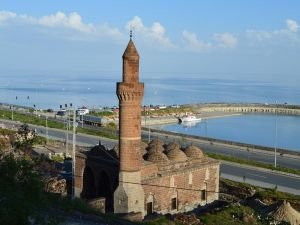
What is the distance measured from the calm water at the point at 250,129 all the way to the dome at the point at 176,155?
153 feet

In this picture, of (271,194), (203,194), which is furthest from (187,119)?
(203,194)

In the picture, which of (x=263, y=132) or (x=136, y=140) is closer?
(x=136, y=140)

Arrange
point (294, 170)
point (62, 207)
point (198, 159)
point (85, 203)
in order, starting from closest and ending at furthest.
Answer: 1. point (62, 207)
2. point (85, 203)
3. point (198, 159)
4. point (294, 170)

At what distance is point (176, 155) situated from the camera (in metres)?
27.5

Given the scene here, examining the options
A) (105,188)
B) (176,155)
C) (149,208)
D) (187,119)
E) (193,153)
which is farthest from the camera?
(187,119)

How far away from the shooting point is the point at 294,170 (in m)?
38.2

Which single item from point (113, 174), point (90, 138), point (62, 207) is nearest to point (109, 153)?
point (113, 174)

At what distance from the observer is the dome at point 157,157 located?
26297 mm

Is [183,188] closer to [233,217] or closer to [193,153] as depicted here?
[193,153]

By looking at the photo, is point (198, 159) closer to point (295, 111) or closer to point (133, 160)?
point (133, 160)

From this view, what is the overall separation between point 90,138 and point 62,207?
32.6 meters

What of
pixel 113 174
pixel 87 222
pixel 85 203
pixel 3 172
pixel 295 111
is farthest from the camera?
pixel 295 111

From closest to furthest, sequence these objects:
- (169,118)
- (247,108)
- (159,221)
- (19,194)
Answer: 1. (19,194)
2. (159,221)
3. (169,118)
4. (247,108)

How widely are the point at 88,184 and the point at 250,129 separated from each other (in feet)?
229
